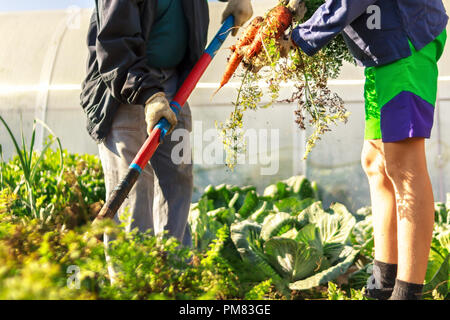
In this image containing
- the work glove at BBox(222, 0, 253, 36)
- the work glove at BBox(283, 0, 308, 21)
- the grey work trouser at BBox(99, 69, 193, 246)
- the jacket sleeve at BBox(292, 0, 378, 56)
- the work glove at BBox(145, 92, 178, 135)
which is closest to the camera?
the jacket sleeve at BBox(292, 0, 378, 56)

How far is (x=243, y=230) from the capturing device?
2.53 metres

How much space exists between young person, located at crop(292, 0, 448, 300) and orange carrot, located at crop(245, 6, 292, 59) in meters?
0.20

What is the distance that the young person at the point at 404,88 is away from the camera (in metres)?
1.61

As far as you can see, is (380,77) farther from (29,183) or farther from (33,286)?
(29,183)

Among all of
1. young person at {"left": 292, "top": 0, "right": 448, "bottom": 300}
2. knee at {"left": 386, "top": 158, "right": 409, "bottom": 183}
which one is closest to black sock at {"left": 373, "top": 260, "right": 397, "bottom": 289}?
young person at {"left": 292, "top": 0, "right": 448, "bottom": 300}

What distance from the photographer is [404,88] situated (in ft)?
5.30

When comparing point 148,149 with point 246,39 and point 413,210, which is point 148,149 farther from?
point 413,210

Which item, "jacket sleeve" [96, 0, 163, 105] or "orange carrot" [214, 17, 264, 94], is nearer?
"jacket sleeve" [96, 0, 163, 105]

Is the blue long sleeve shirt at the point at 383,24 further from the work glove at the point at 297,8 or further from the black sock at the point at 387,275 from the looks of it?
the black sock at the point at 387,275

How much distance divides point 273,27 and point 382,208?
841mm

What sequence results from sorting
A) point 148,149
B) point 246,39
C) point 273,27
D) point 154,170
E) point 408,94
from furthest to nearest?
1. point 154,170
2. point 246,39
3. point 273,27
4. point 148,149
5. point 408,94

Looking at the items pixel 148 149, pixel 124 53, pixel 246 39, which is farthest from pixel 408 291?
pixel 124 53

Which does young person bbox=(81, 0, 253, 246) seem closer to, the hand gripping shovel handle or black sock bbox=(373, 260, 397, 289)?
the hand gripping shovel handle

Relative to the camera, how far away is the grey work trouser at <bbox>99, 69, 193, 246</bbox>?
2.09m
